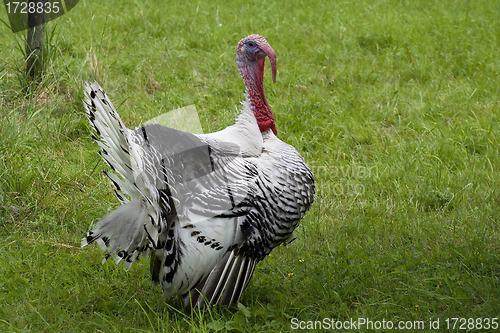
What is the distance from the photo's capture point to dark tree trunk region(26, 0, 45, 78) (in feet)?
17.2

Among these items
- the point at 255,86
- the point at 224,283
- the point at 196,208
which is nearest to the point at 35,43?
the point at 255,86

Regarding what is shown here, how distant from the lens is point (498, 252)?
11.8 feet

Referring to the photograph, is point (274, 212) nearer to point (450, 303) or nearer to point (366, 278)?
point (366, 278)

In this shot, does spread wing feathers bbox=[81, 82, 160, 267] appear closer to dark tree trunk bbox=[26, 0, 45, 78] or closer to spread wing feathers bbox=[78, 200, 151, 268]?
spread wing feathers bbox=[78, 200, 151, 268]

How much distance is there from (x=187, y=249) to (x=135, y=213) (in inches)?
15.2

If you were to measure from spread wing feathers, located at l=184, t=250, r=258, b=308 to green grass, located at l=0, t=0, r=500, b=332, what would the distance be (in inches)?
4.3

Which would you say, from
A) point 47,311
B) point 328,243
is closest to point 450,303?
point 328,243

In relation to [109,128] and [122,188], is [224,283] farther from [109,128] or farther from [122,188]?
[109,128]
